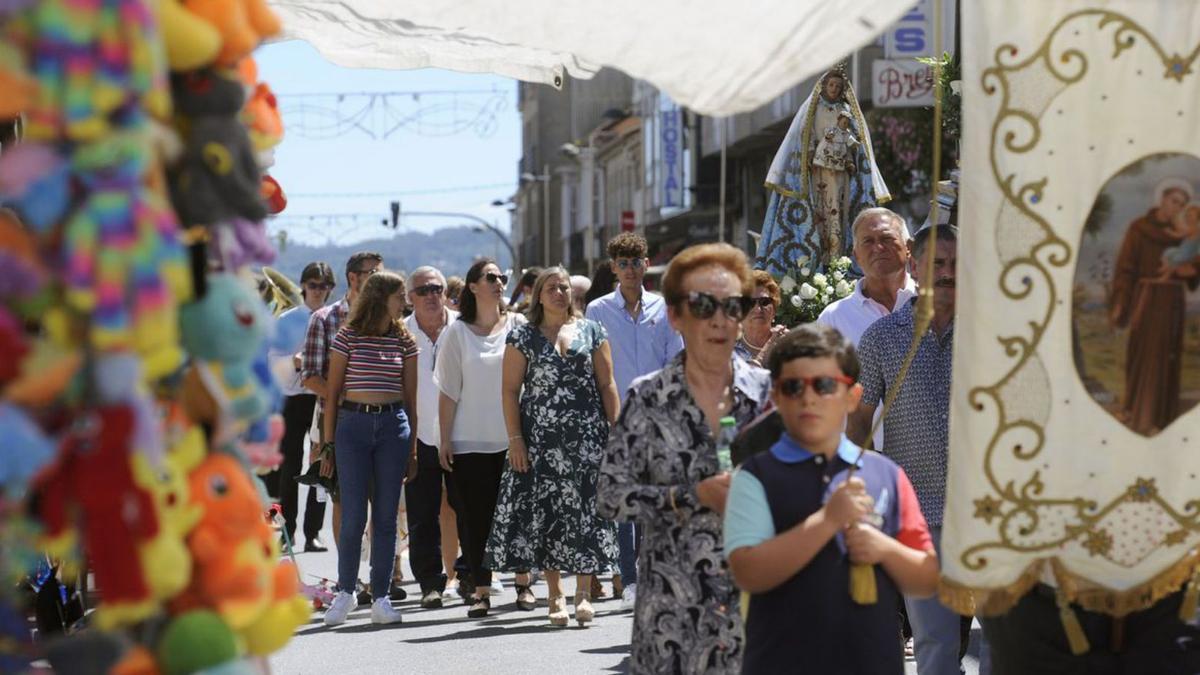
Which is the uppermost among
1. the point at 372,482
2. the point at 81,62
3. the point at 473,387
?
the point at 81,62

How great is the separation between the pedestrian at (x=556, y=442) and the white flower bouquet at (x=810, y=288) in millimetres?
1334

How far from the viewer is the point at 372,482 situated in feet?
35.4

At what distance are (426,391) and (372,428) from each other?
149 centimetres

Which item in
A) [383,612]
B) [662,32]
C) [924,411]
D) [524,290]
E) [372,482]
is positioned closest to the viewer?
[662,32]

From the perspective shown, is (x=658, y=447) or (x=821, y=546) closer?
(x=821, y=546)

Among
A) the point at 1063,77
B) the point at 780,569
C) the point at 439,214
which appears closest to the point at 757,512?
the point at 780,569

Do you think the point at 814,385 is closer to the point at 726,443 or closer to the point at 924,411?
the point at 726,443

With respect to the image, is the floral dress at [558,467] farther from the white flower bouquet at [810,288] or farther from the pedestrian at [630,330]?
the white flower bouquet at [810,288]

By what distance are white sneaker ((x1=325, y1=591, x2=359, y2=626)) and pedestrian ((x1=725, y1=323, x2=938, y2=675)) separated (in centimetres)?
662

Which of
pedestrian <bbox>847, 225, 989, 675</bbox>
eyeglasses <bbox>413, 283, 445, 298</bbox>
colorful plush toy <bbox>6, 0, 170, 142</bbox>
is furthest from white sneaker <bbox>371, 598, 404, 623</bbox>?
colorful plush toy <bbox>6, 0, 170, 142</bbox>

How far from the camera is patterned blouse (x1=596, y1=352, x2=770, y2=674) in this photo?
4996mm

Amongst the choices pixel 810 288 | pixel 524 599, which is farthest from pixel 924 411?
pixel 524 599

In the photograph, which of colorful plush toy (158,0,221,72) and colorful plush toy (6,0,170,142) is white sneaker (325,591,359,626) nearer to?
colorful plush toy (158,0,221,72)

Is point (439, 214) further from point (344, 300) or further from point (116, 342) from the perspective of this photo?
point (116, 342)
